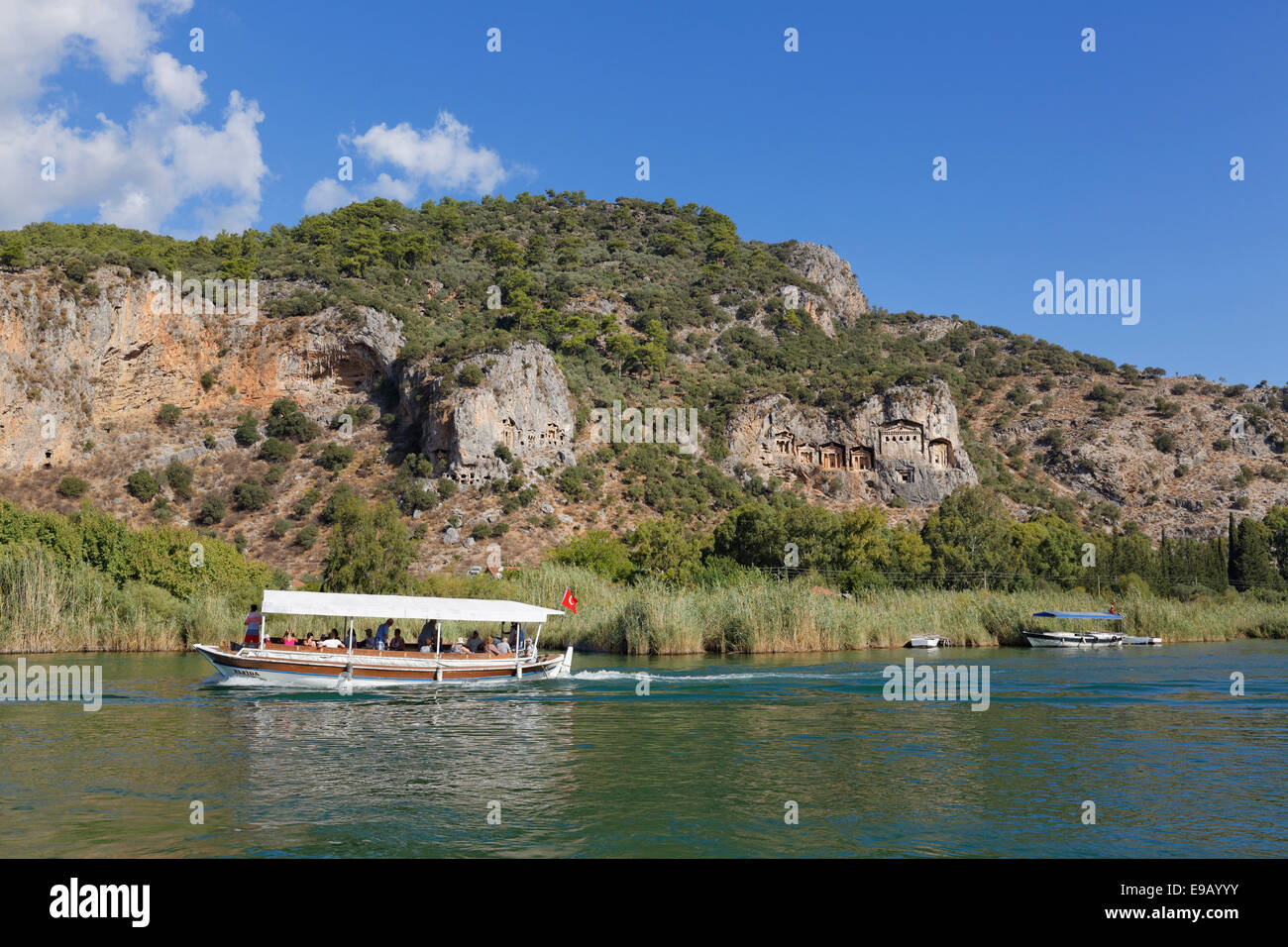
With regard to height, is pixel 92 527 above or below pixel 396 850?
above

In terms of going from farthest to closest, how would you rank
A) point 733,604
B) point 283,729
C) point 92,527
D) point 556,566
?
point 556,566 < point 92,527 < point 733,604 < point 283,729

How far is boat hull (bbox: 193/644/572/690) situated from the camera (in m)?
27.0

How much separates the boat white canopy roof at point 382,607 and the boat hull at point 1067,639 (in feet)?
84.4

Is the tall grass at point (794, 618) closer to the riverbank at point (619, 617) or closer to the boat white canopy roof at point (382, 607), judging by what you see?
the riverbank at point (619, 617)

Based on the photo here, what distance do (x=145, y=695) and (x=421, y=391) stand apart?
6212 centimetres

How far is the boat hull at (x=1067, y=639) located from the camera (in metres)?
43.0

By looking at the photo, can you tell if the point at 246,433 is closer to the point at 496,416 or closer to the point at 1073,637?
the point at 496,416

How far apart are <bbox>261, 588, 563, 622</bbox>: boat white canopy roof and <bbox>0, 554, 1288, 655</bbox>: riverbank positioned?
1027cm

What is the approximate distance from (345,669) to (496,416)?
56.9m

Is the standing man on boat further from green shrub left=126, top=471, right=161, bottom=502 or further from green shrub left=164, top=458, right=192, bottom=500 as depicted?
green shrub left=164, top=458, right=192, bottom=500

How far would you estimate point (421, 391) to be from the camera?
8475 cm

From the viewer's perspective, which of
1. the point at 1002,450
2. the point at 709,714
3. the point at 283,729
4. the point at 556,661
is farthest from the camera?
the point at 1002,450

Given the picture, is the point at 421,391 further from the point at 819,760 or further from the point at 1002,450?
the point at 819,760
